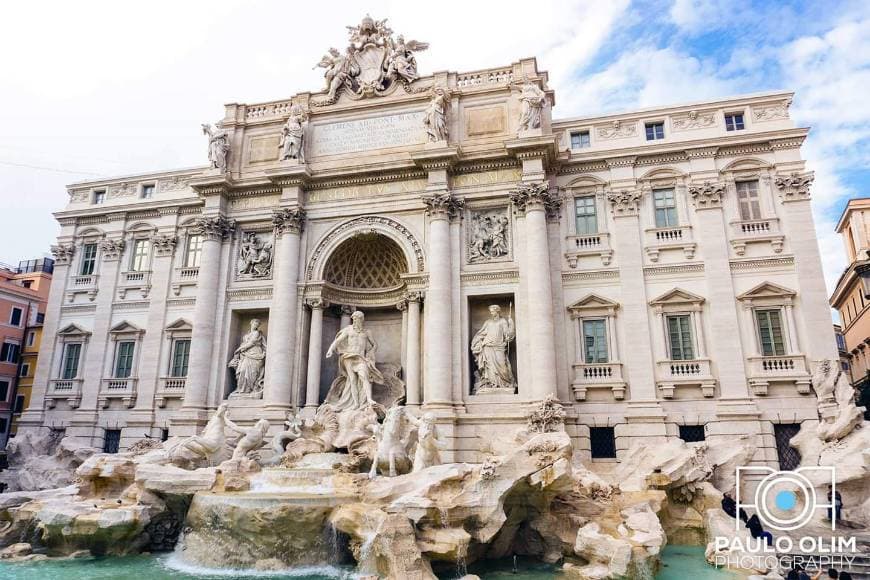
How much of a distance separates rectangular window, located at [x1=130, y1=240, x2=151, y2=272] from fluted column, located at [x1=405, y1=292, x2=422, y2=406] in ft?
38.0

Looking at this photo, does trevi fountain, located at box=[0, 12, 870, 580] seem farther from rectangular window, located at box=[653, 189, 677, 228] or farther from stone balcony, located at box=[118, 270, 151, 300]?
stone balcony, located at box=[118, 270, 151, 300]

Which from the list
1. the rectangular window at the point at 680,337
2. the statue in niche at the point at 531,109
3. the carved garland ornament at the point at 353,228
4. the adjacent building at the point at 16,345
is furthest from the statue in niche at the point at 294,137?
the adjacent building at the point at 16,345

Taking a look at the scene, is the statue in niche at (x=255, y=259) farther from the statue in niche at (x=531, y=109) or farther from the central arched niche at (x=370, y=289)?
the statue in niche at (x=531, y=109)

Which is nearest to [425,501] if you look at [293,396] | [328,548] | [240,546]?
[328,548]

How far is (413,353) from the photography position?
19.2m

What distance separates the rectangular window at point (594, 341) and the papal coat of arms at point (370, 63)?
11196 mm

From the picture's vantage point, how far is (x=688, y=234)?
61.1 feet

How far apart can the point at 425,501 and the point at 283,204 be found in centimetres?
1335

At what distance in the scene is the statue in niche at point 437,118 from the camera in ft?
66.1

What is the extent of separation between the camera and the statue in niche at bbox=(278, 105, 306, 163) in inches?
843

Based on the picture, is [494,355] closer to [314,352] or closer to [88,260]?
[314,352]

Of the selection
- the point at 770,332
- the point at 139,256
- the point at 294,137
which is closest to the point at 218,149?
the point at 294,137

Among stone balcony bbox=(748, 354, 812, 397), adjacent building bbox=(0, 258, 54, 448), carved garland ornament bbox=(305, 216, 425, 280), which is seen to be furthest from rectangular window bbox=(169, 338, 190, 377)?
stone balcony bbox=(748, 354, 812, 397)

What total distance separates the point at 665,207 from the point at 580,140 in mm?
3797
